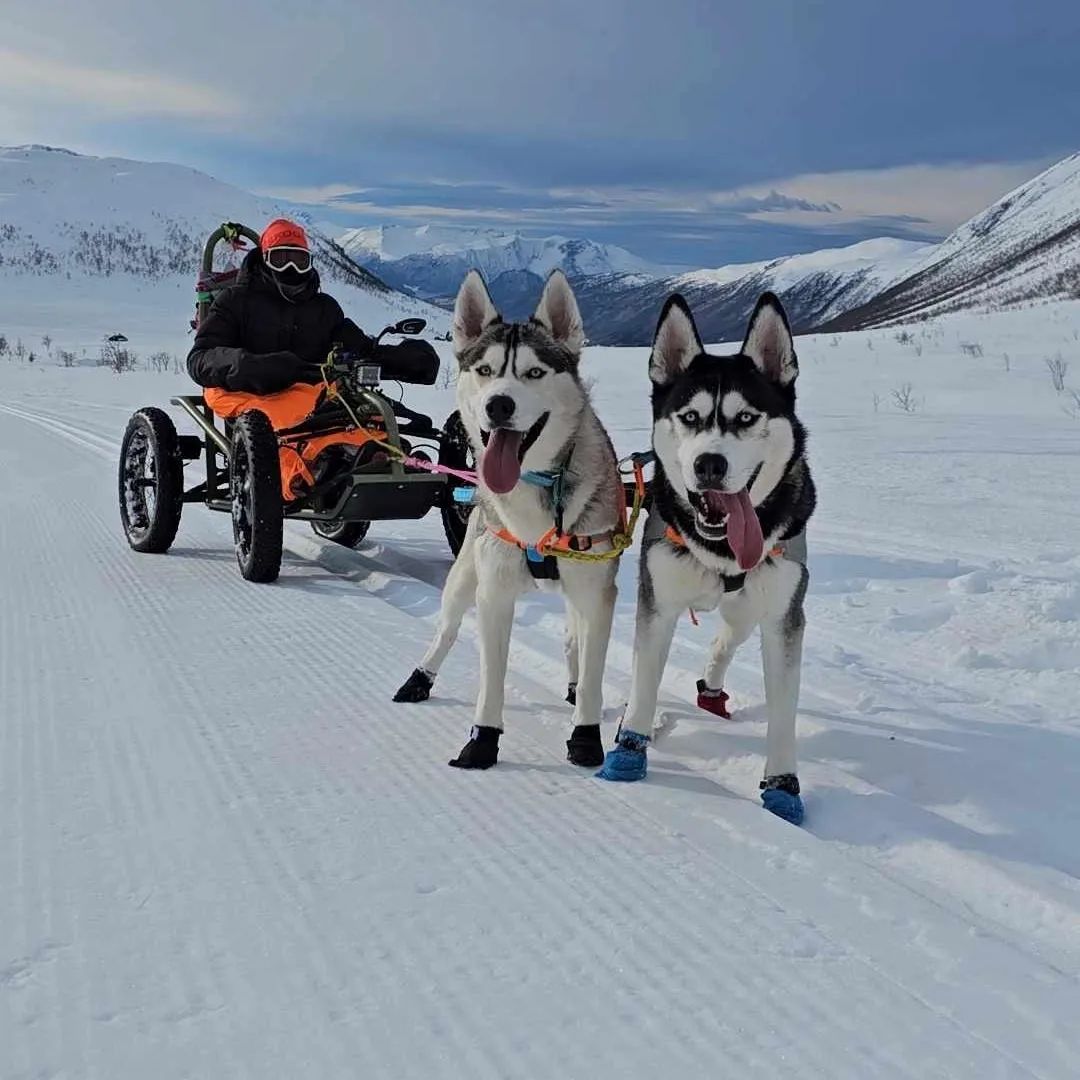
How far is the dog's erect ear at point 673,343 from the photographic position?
2949 mm

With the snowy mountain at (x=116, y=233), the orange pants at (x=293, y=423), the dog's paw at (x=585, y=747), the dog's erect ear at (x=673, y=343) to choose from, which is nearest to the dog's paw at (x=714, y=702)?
the dog's paw at (x=585, y=747)

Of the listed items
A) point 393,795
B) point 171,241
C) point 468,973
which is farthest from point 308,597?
point 171,241

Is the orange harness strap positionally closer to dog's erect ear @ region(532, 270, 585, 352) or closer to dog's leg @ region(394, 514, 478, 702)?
dog's leg @ region(394, 514, 478, 702)

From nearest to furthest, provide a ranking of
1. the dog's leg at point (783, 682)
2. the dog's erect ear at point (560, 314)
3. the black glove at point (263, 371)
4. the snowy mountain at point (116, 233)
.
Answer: the dog's leg at point (783, 682)
the dog's erect ear at point (560, 314)
the black glove at point (263, 371)
the snowy mountain at point (116, 233)

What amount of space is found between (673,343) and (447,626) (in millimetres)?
1458

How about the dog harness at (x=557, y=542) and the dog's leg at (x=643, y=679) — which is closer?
the dog's leg at (x=643, y=679)

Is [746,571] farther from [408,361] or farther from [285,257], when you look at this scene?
[285,257]

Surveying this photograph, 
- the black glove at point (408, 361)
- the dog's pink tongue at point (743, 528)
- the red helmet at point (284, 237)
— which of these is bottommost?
the dog's pink tongue at point (743, 528)

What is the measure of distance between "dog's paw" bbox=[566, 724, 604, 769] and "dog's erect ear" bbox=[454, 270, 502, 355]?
1.34 m

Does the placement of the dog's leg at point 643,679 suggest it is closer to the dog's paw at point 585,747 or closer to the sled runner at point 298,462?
the dog's paw at point 585,747

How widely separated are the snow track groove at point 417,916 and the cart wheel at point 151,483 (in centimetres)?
240

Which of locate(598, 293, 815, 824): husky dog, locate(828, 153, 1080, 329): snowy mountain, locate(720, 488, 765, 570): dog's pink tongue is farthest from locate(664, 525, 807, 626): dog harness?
locate(828, 153, 1080, 329): snowy mountain

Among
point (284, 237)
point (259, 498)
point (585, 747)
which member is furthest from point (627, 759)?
point (284, 237)

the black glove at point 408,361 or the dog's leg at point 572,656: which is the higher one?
the black glove at point 408,361
